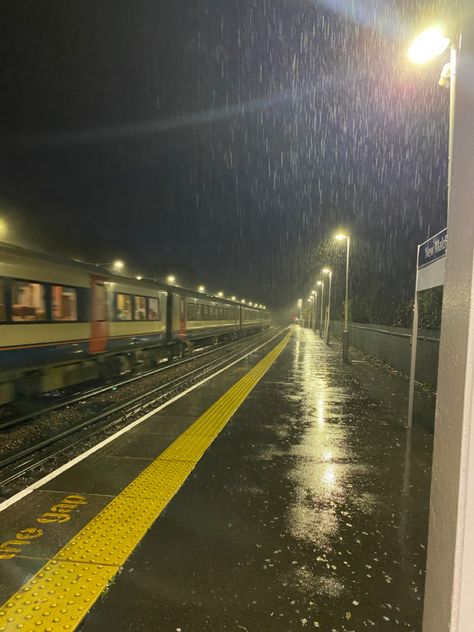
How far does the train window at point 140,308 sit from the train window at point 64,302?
407cm

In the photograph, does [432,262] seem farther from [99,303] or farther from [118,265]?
[118,265]

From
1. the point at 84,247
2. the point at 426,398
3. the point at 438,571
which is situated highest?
the point at 84,247

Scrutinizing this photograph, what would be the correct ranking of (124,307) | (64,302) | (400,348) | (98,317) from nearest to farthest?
(64,302), (98,317), (124,307), (400,348)

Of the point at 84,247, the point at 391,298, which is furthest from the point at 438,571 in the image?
the point at 84,247

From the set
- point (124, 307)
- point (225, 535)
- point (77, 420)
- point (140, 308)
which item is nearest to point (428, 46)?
point (225, 535)

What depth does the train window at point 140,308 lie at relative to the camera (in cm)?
1477

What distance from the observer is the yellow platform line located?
2781mm

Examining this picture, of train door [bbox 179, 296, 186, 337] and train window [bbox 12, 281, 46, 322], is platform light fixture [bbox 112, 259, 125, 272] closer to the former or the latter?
train door [bbox 179, 296, 186, 337]

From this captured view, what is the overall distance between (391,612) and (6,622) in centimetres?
237

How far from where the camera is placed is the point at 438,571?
175 cm

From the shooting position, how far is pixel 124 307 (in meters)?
13.7

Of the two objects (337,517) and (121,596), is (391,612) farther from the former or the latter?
(121,596)

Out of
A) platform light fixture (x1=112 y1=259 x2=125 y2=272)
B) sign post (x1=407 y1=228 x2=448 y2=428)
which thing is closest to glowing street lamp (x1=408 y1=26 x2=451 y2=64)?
sign post (x1=407 y1=228 x2=448 y2=428)

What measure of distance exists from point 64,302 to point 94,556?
7486mm
